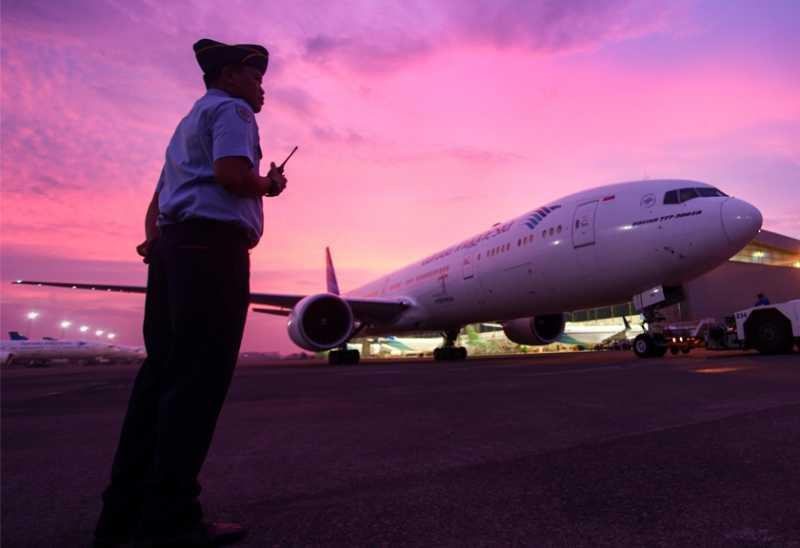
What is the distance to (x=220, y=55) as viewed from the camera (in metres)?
1.75

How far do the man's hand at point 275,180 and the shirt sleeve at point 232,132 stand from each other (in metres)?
0.09

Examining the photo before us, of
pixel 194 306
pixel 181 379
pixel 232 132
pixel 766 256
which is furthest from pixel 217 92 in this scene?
pixel 766 256

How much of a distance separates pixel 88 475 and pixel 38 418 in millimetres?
2343

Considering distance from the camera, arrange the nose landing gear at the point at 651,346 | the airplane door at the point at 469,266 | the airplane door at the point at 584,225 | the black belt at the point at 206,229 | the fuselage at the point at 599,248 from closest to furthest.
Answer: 1. the black belt at the point at 206,229
2. the fuselage at the point at 599,248
3. the nose landing gear at the point at 651,346
4. the airplane door at the point at 584,225
5. the airplane door at the point at 469,266

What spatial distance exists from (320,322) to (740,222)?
938 centimetres

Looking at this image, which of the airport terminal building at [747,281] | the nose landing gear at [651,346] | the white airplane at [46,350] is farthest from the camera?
the white airplane at [46,350]

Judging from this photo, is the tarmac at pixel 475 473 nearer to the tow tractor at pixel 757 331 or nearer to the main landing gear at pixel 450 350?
the tow tractor at pixel 757 331

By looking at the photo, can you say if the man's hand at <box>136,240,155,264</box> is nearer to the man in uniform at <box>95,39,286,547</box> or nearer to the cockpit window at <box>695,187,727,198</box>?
the man in uniform at <box>95,39,286,547</box>

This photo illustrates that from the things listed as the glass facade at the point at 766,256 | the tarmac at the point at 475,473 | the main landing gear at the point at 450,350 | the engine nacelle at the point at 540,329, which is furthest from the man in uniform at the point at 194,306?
the glass facade at the point at 766,256

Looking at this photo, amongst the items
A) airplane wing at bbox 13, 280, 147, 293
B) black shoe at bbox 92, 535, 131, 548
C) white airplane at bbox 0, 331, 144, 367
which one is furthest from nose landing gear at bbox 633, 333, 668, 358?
white airplane at bbox 0, 331, 144, 367

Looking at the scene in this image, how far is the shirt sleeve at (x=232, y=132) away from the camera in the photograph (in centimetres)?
153

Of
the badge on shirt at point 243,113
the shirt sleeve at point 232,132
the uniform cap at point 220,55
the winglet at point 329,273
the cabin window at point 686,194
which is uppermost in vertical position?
the winglet at point 329,273

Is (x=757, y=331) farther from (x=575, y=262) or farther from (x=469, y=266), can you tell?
(x=469, y=266)

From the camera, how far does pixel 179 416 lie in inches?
53.8
